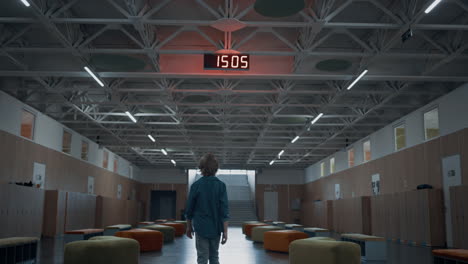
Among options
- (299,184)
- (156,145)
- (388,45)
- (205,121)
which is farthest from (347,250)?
(299,184)

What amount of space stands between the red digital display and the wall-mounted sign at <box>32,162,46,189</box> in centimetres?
1088

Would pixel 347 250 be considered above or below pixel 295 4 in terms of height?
below

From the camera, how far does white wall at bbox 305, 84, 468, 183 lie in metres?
14.1

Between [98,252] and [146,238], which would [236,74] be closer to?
[146,238]

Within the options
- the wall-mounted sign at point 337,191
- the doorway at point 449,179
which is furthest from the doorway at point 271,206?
the doorway at point 449,179

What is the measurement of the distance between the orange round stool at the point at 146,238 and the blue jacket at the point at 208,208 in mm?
6523

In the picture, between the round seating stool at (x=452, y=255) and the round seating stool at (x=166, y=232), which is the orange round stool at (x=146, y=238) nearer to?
the round seating stool at (x=166, y=232)

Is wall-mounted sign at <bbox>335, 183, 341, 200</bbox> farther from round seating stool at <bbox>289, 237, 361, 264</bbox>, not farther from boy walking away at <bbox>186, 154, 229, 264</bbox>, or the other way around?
boy walking away at <bbox>186, 154, 229, 264</bbox>

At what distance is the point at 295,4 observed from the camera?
861 centimetres

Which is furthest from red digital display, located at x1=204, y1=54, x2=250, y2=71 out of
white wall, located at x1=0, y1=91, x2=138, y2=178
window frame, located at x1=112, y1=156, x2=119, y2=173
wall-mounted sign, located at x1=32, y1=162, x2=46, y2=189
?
window frame, located at x1=112, y1=156, x2=119, y2=173

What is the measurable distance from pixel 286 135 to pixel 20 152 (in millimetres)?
13429

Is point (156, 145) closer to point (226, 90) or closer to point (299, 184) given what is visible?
point (226, 90)

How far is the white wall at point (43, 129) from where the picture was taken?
1523 cm

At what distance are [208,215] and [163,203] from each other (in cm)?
3509
